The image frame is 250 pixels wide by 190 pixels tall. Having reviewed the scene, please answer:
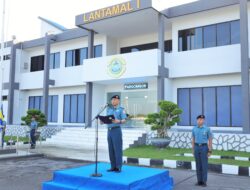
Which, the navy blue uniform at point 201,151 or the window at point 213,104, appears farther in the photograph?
the window at point 213,104

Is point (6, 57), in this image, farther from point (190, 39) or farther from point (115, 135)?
point (115, 135)

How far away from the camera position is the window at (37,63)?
26547 millimetres

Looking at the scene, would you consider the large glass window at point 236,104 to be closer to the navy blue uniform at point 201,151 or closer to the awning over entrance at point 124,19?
the awning over entrance at point 124,19

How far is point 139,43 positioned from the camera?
21281 mm

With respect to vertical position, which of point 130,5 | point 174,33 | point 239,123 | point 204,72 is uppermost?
point 130,5

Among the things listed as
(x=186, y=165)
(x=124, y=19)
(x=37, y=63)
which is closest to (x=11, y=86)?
(x=37, y=63)

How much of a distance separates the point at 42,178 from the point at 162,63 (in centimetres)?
1106

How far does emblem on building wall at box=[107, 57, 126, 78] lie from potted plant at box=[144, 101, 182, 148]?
5.03 metres

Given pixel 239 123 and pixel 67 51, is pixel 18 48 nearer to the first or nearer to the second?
pixel 67 51

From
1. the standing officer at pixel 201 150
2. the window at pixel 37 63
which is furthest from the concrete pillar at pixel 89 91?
the standing officer at pixel 201 150

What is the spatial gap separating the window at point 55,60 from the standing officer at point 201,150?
64.9 feet

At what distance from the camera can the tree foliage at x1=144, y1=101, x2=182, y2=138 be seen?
1407 cm

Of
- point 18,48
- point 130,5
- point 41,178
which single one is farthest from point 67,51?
point 41,178

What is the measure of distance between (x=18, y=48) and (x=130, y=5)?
13.9 meters
